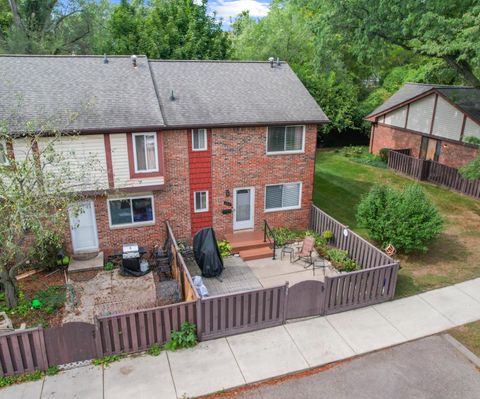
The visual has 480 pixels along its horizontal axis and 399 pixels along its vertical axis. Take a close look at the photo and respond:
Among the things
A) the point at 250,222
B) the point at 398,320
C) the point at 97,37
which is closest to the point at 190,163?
the point at 250,222

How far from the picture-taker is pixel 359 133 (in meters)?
36.2

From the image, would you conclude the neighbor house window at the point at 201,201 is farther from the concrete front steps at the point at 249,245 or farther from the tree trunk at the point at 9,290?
the tree trunk at the point at 9,290

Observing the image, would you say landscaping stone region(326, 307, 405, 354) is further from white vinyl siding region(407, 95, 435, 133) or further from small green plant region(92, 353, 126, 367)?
white vinyl siding region(407, 95, 435, 133)

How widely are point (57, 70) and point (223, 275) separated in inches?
411

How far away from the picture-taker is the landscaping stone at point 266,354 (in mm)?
9945

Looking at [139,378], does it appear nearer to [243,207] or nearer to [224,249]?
[224,249]

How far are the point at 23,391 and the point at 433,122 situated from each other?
26.5 meters

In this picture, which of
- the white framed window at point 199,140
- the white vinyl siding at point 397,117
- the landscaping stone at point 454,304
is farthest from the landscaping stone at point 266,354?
the white vinyl siding at point 397,117

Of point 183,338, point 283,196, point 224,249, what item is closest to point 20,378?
point 183,338

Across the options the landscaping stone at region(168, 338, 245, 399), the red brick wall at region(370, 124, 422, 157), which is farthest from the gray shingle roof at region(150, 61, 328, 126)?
the red brick wall at region(370, 124, 422, 157)

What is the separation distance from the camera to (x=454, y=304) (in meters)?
12.8

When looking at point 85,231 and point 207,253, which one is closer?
point 207,253

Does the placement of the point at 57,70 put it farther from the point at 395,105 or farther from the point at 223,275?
the point at 395,105

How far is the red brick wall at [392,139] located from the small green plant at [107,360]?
978 inches
